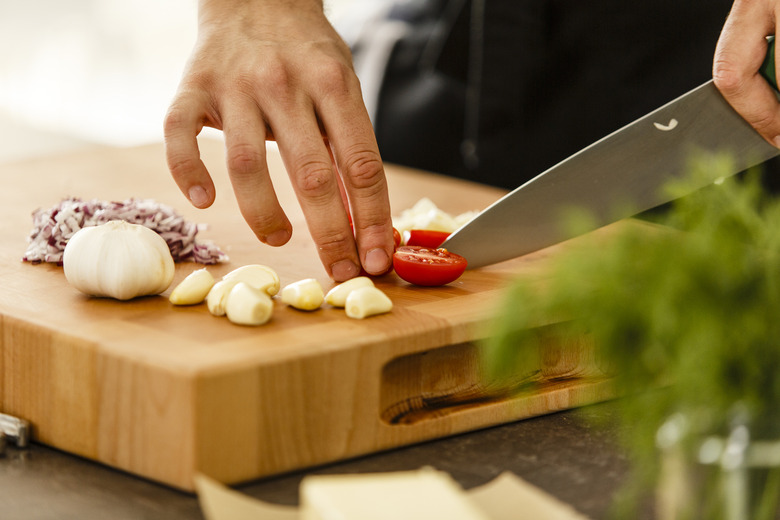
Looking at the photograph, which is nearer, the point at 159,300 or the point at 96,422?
the point at 96,422

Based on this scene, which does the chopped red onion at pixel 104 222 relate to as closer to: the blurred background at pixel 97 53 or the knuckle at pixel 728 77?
the knuckle at pixel 728 77

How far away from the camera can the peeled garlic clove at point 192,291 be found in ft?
3.24

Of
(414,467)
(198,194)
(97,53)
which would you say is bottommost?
(414,467)

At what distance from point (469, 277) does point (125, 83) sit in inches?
138

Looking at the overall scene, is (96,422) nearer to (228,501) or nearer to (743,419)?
(228,501)

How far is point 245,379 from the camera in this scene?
2.67 ft

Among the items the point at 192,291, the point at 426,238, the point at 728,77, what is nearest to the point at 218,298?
the point at 192,291

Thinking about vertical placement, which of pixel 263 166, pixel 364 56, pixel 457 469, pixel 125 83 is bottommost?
pixel 457 469

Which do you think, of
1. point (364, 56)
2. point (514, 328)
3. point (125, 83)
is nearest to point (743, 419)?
point (514, 328)

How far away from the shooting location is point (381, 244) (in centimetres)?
114

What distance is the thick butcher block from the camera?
81 cm

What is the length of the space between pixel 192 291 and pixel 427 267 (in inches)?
10.9

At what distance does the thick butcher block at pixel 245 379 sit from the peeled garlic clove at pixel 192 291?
0.01 m

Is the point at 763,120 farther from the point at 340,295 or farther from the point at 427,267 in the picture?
the point at 340,295
